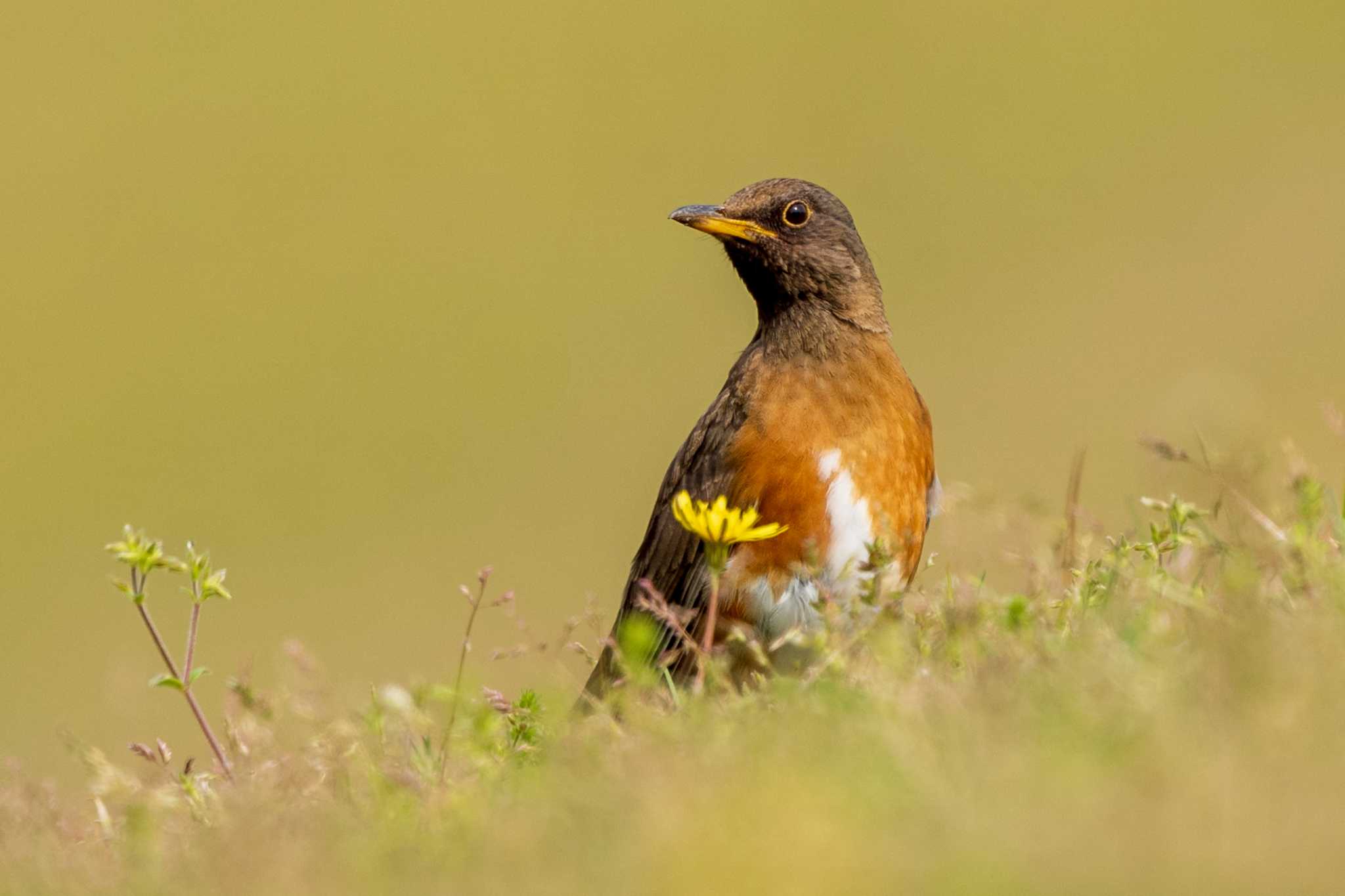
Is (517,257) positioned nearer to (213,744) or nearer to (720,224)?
(720,224)

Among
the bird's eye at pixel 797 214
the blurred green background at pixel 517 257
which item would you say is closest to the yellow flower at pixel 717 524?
the bird's eye at pixel 797 214

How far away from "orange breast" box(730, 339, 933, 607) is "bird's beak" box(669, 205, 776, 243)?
82 centimetres

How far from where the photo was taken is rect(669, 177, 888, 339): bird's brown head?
864 cm

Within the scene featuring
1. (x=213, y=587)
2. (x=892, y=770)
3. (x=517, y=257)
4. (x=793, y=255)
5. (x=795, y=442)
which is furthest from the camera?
(x=517, y=257)

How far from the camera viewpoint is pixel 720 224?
8.71m

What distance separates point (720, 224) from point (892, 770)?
4.83 metres

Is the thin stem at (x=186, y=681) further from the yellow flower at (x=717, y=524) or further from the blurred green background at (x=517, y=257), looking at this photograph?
the blurred green background at (x=517, y=257)

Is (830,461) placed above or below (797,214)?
below

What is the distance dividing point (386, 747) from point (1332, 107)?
30.6m

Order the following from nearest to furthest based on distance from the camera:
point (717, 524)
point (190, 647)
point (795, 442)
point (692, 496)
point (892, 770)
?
point (892, 770), point (717, 524), point (190, 647), point (795, 442), point (692, 496)

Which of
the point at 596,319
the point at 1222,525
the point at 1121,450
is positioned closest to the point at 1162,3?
the point at 596,319

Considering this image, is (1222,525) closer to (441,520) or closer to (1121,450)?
(1121,450)

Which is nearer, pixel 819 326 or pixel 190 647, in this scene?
pixel 190 647

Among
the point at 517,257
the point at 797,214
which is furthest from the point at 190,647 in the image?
the point at 517,257
